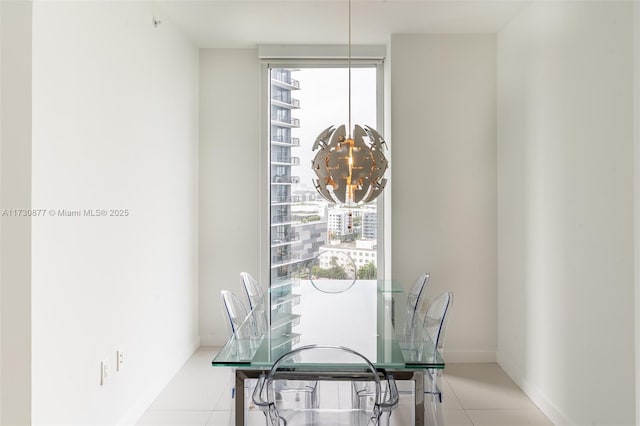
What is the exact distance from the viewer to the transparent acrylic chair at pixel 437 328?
2.23 meters

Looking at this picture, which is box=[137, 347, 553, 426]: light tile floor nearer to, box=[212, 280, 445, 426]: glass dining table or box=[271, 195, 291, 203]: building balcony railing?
box=[212, 280, 445, 426]: glass dining table

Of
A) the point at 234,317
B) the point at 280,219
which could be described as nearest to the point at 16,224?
the point at 234,317

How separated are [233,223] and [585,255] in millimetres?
2766

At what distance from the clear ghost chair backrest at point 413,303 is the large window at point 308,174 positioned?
2.90 ft

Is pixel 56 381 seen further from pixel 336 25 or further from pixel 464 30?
pixel 464 30

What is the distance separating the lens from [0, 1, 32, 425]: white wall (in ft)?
5.27

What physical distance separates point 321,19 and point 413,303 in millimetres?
2265

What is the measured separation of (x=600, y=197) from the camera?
83.8 inches

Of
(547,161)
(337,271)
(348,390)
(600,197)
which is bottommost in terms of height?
(348,390)

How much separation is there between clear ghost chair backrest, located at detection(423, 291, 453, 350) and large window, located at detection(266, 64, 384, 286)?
4.60ft

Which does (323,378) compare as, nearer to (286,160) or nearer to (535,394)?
(535,394)

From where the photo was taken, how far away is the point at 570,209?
2.40m

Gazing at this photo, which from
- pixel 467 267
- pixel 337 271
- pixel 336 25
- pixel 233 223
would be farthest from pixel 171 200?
pixel 467 267

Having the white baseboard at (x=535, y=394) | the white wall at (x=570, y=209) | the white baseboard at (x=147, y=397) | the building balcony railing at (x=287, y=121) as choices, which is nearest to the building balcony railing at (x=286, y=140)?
the building balcony railing at (x=287, y=121)
